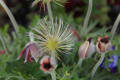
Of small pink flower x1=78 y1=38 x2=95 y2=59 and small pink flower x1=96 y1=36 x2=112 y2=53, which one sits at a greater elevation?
small pink flower x1=96 y1=36 x2=112 y2=53

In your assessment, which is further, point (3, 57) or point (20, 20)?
point (20, 20)

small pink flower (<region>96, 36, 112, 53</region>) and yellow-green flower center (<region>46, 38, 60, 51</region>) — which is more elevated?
small pink flower (<region>96, 36, 112, 53</region>)

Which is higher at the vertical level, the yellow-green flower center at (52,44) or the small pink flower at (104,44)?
the small pink flower at (104,44)

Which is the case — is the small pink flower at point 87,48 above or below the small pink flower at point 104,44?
below

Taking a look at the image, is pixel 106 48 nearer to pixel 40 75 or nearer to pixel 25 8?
pixel 40 75

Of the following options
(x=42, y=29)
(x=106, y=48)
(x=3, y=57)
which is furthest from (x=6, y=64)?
(x=106, y=48)

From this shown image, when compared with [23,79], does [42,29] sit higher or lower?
higher

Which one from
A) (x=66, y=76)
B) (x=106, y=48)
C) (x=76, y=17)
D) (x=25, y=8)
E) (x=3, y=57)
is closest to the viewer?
(x=106, y=48)

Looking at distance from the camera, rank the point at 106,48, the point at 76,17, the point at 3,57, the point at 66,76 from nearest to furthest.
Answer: the point at 106,48
the point at 66,76
the point at 3,57
the point at 76,17
